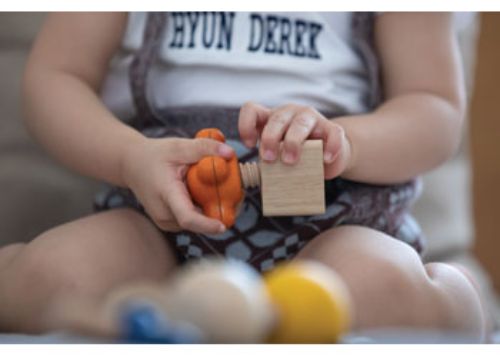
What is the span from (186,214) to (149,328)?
19 centimetres

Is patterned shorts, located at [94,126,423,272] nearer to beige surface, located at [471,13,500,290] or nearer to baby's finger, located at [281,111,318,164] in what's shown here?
baby's finger, located at [281,111,318,164]

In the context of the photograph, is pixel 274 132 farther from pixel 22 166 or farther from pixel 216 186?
pixel 22 166

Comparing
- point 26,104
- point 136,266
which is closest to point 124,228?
point 136,266

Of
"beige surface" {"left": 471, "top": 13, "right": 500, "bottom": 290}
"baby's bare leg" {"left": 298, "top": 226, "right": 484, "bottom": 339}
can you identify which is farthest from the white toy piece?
"beige surface" {"left": 471, "top": 13, "right": 500, "bottom": 290}

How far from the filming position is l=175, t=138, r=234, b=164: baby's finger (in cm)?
49

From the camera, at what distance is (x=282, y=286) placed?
34 centimetres

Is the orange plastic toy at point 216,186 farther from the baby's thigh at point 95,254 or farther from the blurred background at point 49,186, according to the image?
the blurred background at point 49,186

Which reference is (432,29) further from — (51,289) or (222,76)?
(51,289)

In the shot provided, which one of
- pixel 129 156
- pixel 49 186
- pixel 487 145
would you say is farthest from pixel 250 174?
pixel 487 145

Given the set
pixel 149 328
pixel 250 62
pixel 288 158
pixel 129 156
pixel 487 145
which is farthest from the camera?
pixel 487 145

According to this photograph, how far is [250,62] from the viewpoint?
685mm

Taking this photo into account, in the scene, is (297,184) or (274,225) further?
(274,225)

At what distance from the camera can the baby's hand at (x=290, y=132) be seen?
0.48 m
